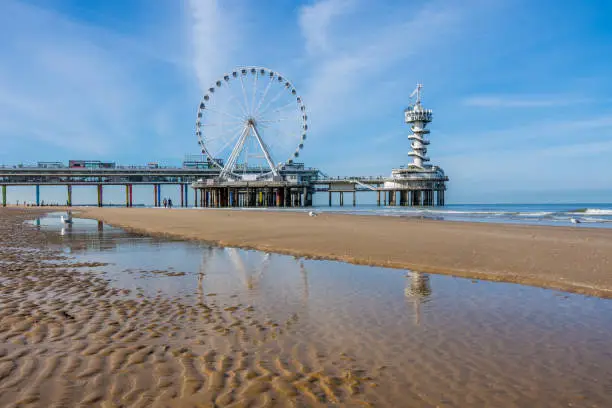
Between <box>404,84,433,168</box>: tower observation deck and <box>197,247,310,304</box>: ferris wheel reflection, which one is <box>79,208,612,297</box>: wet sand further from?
<box>404,84,433,168</box>: tower observation deck

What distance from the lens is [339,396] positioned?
8.72 feet

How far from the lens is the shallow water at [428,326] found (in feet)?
9.18

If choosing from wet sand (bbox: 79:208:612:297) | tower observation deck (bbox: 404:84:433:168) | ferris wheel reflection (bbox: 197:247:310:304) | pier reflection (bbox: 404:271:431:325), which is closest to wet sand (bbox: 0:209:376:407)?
ferris wheel reflection (bbox: 197:247:310:304)

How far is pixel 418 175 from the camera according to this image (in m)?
82.1

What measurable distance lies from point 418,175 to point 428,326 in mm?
80556

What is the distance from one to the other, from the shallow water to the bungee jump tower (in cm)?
7706

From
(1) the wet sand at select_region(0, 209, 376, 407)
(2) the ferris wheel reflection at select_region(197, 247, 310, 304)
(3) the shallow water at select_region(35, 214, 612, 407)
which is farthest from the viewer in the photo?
(2) the ferris wheel reflection at select_region(197, 247, 310, 304)

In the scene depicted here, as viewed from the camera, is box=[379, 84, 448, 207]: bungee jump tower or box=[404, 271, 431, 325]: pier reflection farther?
box=[379, 84, 448, 207]: bungee jump tower

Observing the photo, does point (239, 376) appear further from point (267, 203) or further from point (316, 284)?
point (267, 203)

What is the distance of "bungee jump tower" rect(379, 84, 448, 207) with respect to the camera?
266 ft

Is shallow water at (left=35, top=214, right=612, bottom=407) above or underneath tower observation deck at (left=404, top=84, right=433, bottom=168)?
underneath

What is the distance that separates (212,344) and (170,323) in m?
0.81

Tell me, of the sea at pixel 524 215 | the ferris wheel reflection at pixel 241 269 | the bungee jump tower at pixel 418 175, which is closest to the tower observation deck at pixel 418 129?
the bungee jump tower at pixel 418 175

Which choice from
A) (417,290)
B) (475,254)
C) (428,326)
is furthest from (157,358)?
(475,254)
